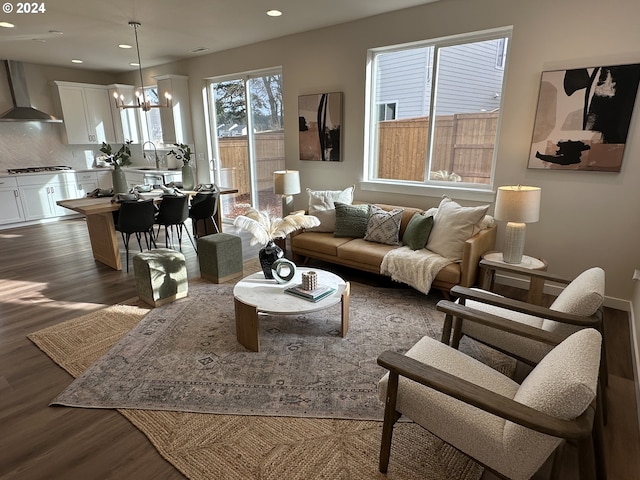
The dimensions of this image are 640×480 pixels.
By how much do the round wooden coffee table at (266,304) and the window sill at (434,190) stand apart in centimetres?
186

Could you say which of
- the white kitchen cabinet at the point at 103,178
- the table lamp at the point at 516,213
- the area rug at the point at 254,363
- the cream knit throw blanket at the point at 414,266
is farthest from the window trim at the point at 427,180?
the white kitchen cabinet at the point at 103,178

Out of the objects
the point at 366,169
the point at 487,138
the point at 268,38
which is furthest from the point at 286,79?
the point at 487,138

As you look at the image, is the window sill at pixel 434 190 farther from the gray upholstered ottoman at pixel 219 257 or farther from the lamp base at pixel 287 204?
the gray upholstered ottoman at pixel 219 257

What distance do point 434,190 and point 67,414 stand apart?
12.2ft

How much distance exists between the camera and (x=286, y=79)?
501cm

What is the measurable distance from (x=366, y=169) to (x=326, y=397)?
311cm

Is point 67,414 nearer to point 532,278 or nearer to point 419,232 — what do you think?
point 419,232

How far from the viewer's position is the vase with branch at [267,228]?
106 inches

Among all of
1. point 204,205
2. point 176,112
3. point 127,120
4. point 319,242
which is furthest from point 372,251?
point 127,120

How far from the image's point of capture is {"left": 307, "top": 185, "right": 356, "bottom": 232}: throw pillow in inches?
164

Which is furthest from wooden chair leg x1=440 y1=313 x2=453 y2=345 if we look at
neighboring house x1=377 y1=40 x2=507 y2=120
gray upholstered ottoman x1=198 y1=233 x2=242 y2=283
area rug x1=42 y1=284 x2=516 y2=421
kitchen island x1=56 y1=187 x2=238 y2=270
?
kitchen island x1=56 y1=187 x2=238 y2=270

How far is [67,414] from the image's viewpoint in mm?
2012

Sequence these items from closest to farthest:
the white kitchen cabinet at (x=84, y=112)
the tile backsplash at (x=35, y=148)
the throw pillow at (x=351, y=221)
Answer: the throw pillow at (x=351, y=221) → the tile backsplash at (x=35, y=148) → the white kitchen cabinet at (x=84, y=112)

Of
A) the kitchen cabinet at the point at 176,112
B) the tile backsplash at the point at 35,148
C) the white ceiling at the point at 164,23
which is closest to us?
the white ceiling at the point at 164,23
